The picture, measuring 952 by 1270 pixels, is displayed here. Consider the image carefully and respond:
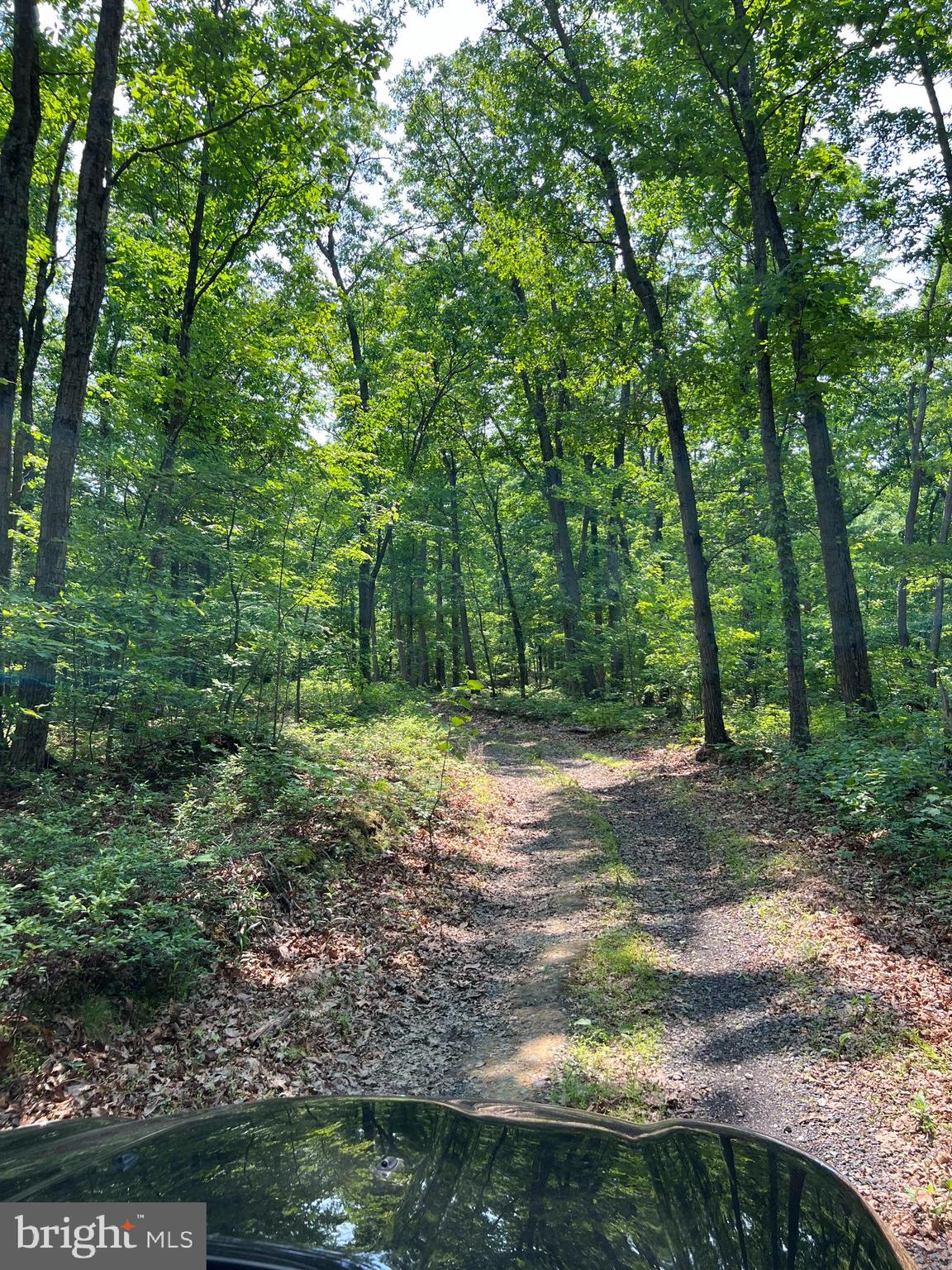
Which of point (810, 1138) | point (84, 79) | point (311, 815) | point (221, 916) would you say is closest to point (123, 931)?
point (221, 916)

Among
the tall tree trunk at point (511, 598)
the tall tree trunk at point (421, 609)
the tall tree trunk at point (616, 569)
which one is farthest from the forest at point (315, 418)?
the tall tree trunk at point (421, 609)

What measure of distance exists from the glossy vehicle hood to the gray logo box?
0.07 metres

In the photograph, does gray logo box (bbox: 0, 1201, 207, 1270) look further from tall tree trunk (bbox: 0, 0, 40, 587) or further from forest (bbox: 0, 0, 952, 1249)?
tall tree trunk (bbox: 0, 0, 40, 587)

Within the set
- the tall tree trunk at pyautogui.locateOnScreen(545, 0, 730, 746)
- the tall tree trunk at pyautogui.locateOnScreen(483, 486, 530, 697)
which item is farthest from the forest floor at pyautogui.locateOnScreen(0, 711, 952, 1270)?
the tall tree trunk at pyautogui.locateOnScreen(483, 486, 530, 697)

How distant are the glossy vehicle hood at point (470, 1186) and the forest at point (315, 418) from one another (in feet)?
8.68

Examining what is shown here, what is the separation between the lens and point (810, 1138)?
11.2 feet

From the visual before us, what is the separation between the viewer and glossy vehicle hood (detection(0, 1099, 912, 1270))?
1549 mm

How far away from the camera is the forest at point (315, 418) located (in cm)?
664

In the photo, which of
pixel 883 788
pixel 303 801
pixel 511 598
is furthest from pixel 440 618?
pixel 883 788

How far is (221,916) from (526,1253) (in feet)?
15.3

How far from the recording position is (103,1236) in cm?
157

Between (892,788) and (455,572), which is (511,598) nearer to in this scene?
(455,572)

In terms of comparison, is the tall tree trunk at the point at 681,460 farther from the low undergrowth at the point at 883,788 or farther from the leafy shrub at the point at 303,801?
the leafy shrub at the point at 303,801

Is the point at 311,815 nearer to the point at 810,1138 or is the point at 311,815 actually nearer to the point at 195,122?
the point at 810,1138
